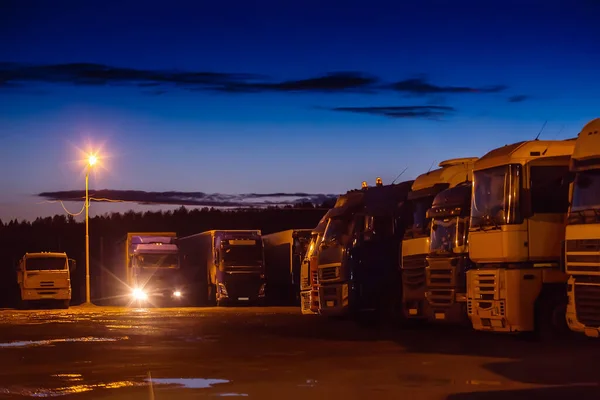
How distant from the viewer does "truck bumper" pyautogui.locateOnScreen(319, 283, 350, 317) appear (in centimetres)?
2814

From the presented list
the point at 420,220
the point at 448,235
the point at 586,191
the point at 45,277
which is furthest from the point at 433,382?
the point at 45,277

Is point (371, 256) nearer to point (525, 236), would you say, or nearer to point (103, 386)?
point (525, 236)

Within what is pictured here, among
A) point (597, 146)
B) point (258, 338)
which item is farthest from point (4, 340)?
point (597, 146)

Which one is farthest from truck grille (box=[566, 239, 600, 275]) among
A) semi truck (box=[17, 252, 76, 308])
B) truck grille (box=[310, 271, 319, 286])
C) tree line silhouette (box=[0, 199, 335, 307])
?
tree line silhouette (box=[0, 199, 335, 307])

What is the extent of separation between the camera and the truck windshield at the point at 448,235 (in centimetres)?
2208

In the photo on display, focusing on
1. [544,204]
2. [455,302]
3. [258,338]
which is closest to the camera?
[544,204]

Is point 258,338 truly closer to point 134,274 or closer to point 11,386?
point 11,386

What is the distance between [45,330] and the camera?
29.2 meters

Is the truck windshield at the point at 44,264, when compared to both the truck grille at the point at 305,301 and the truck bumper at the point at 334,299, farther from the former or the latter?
the truck bumper at the point at 334,299

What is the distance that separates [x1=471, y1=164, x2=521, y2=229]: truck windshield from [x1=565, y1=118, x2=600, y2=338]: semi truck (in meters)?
2.12

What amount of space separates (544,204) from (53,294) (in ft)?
114

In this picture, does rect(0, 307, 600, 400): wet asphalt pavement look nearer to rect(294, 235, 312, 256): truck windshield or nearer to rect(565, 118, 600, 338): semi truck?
rect(565, 118, 600, 338): semi truck

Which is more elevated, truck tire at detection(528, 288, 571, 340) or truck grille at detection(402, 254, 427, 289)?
truck grille at detection(402, 254, 427, 289)

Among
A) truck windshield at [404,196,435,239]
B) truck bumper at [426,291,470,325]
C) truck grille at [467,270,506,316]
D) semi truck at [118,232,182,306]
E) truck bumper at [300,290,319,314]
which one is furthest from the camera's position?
semi truck at [118,232,182,306]
